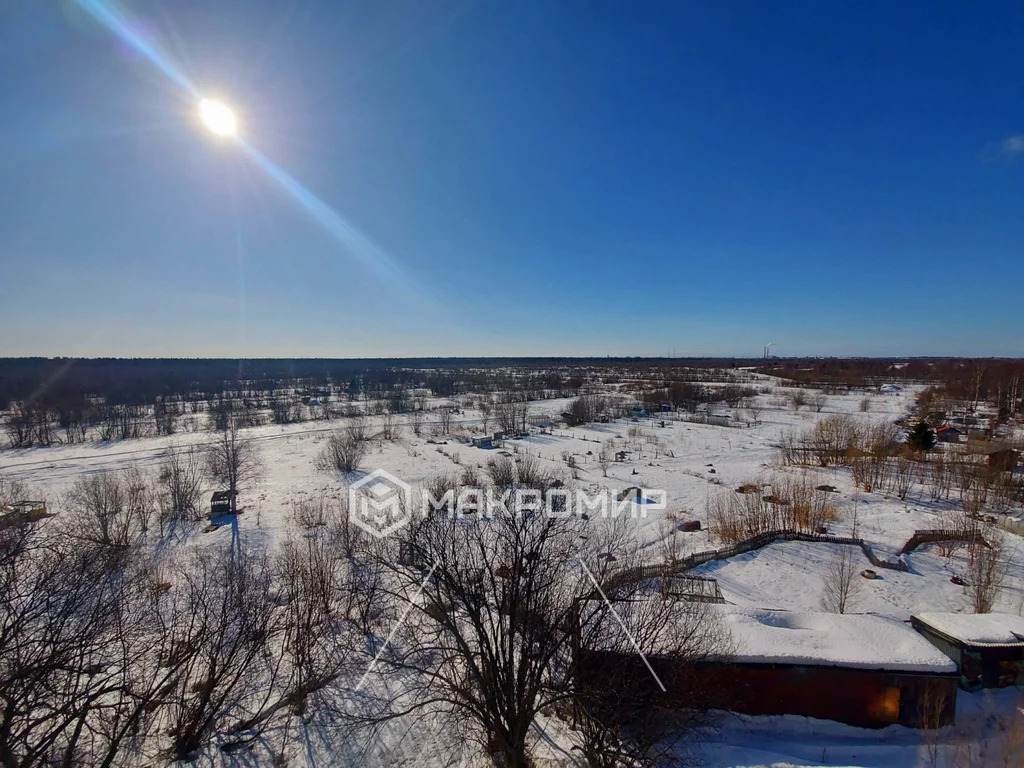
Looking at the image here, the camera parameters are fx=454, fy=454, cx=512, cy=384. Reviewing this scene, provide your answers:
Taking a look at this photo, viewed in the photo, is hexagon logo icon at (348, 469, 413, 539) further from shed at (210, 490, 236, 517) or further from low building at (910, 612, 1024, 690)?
low building at (910, 612, 1024, 690)

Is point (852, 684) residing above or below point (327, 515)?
above

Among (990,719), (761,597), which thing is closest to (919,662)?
(990,719)

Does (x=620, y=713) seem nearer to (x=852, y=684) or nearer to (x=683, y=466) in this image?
(x=852, y=684)

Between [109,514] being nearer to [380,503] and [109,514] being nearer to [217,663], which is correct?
[380,503]

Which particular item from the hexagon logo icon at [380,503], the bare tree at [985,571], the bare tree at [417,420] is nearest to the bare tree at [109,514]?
the hexagon logo icon at [380,503]

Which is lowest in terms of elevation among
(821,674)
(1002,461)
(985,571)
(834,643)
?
(985,571)

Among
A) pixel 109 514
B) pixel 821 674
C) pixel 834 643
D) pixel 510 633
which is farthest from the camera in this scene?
pixel 109 514

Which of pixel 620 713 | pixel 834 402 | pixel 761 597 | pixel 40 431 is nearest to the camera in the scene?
pixel 620 713

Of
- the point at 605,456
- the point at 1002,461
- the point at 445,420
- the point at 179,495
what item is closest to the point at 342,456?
the point at 179,495
